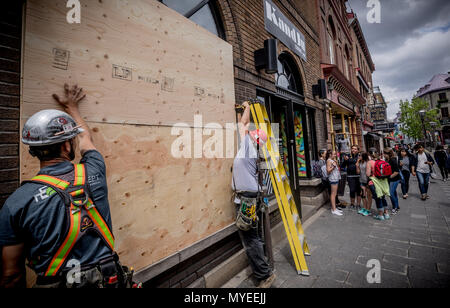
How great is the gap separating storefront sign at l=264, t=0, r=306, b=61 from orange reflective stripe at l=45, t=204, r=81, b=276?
5143 mm

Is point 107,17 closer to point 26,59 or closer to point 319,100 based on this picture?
point 26,59

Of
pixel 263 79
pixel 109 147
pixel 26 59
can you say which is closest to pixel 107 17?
pixel 26 59

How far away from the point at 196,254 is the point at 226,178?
3.74 ft

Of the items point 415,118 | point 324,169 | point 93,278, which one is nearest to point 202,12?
point 93,278

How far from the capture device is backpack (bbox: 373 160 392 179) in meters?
5.23

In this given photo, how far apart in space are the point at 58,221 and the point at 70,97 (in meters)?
1.02

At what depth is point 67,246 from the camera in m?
1.19

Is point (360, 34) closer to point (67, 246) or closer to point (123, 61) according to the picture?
point (123, 61)

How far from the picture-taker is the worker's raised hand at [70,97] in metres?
1.61

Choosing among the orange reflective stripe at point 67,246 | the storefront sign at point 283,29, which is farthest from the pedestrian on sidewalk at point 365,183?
the orange reflective stripe at point 67,246

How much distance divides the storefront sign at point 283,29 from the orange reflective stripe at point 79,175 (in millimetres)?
4895

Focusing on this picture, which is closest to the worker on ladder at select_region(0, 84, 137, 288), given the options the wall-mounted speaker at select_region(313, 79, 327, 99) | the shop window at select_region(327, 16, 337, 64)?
the wall-mounted speaker at select_region(313, 79, 327, 99)

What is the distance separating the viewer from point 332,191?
19.9ft
